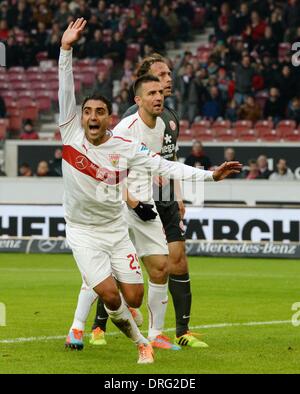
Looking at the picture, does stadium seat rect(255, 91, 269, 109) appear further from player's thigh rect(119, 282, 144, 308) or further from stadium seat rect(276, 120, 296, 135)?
player's thigh rect(119, 282, 144, 308)

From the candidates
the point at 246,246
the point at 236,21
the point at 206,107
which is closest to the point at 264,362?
the point at 246,246

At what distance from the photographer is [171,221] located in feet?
34.5

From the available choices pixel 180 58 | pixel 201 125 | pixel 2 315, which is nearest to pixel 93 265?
pixel 2 315

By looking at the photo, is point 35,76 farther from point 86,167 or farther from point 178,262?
point 86,167

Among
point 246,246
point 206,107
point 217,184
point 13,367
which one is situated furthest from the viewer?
point 206,107

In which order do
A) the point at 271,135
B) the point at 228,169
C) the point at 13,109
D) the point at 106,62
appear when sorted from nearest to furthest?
the point at 228,169
the point at 271,135
the point at 13,109
the point at 106,62

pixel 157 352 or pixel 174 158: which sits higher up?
pixel 174 158

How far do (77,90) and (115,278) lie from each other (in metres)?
20.2

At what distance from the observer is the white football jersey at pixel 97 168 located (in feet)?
30.8

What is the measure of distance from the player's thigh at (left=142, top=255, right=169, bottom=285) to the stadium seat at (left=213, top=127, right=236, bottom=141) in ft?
50.3

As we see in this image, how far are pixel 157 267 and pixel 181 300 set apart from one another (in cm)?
51

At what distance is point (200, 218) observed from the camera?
20922 millimetres

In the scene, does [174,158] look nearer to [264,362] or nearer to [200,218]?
[264,362]

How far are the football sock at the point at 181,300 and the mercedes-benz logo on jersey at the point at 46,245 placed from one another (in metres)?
11.0
